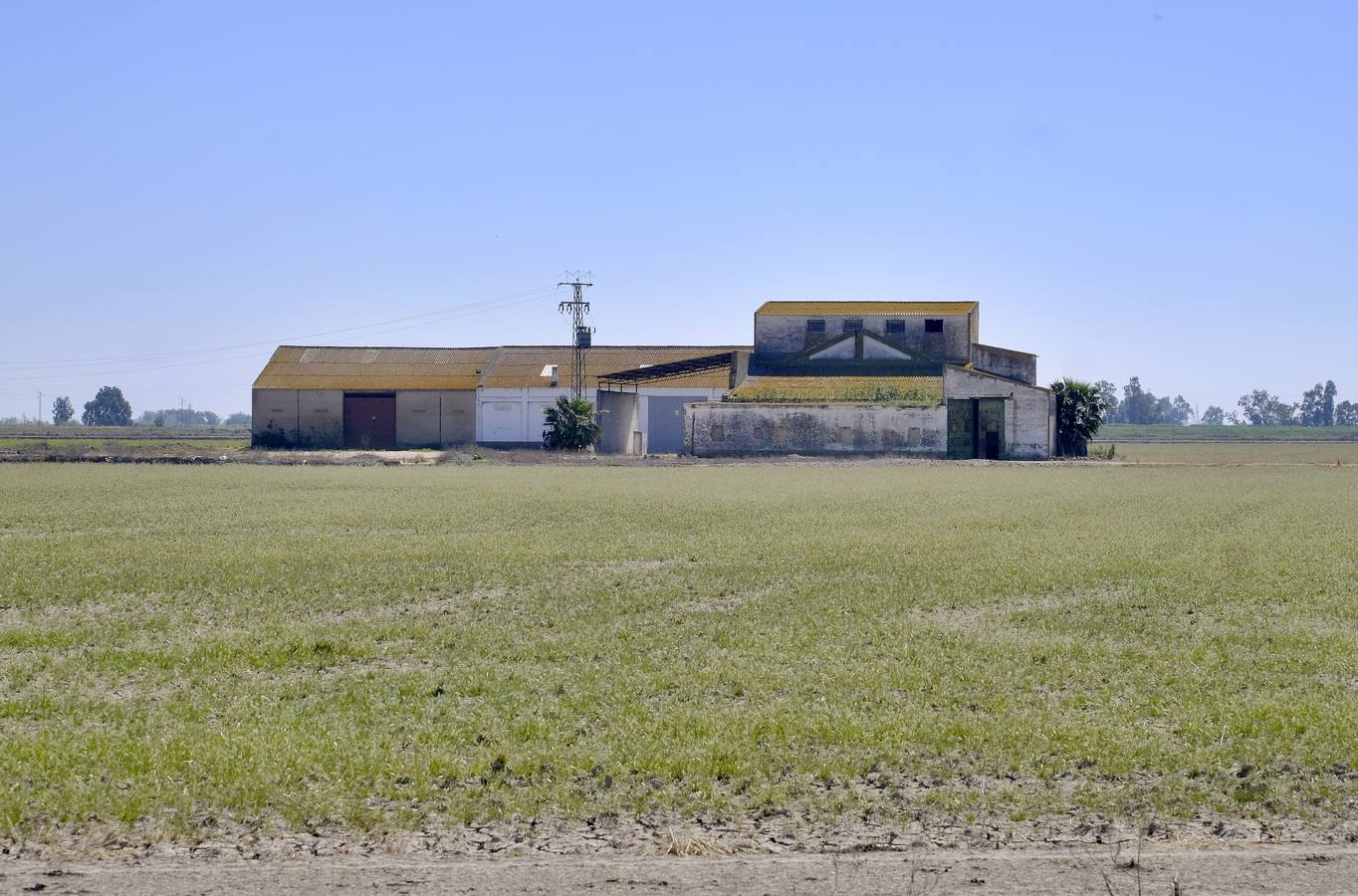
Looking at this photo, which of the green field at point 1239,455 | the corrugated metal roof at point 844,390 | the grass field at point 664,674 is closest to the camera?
the grass field at point 664,674

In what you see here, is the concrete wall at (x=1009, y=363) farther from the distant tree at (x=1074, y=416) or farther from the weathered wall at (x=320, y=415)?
the weathered wall at (x=320, y=415)

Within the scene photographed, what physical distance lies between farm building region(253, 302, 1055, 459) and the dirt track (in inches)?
2512

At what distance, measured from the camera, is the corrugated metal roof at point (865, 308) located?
81500mm

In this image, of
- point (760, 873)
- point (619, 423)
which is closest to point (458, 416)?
point (619, 423)

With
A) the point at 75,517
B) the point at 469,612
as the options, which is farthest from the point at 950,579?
the point at 75,517

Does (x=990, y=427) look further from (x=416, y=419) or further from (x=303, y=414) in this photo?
(x=303, y=414)

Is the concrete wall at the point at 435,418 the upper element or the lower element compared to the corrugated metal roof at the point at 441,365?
lower

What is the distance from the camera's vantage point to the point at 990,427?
230 feet

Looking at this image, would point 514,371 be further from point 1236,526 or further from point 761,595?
point 761,595

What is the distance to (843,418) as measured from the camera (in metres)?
70.6

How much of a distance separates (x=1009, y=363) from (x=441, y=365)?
3610 cm

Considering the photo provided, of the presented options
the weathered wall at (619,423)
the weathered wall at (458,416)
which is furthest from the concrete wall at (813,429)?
the weathered wall at (458,416)

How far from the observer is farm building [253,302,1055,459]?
230 ft

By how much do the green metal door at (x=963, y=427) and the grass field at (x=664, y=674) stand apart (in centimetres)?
4610
